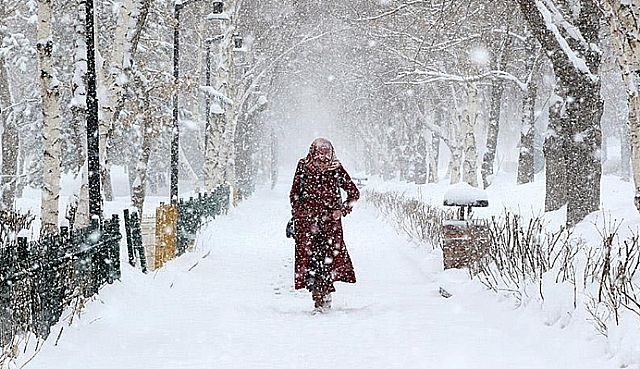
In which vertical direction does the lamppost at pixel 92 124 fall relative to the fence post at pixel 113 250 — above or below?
above

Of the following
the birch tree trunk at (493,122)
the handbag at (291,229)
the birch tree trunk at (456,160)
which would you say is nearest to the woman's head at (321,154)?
the handbag at (291,229)

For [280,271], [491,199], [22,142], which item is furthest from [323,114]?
[280,271]

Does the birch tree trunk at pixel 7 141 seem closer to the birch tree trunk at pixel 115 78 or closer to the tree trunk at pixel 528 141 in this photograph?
the birch tree trunk at pixel 115 78

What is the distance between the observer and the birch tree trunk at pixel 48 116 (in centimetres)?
1062

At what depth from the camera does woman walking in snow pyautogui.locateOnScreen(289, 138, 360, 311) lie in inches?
313

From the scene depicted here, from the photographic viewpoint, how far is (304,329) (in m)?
6.84

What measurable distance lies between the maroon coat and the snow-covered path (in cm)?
45

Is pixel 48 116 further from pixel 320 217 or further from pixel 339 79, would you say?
pixel 339 79

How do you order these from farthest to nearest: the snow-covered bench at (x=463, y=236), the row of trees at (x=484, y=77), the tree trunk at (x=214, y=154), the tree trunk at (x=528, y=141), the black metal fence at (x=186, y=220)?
the tree trunk at (x=214, y=154)
the tree trunk at (x=528, y=141)
the row of trees at (x=484, y=77)
the black metal fence at (x=186, y=220)
the snow-covered bench at (x=463, y=236)

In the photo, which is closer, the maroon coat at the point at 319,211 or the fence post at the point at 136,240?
the maroon coat at the point at 319,211

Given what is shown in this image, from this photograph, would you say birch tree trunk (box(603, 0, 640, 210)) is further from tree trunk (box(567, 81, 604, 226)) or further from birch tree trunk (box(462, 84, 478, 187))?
birch tree trunk (box(462, 84, 478, 187))

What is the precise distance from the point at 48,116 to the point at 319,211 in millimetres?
5092

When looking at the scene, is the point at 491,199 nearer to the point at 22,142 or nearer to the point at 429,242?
the point at 429,242

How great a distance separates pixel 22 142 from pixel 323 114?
49786 mm
